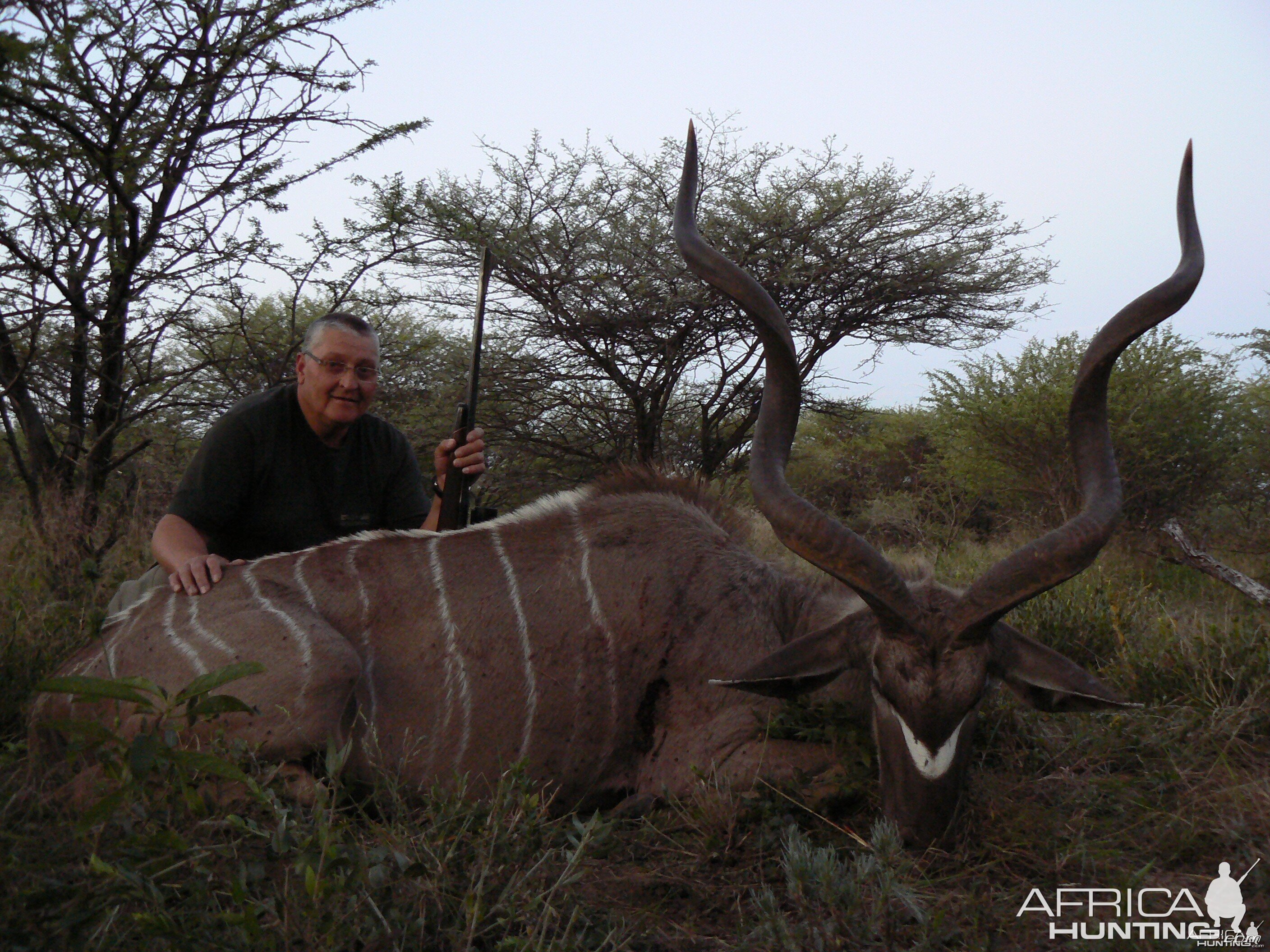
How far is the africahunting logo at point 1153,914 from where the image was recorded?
1699 millimetres

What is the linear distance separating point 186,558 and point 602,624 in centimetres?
122

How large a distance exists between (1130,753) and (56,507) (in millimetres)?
4156

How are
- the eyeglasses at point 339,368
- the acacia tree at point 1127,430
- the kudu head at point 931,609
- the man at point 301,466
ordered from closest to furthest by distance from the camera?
the kudu head at point 931,609, the man at point 301,466, the eyeglasses at point 339,368, the acacia tree at point 1127,430

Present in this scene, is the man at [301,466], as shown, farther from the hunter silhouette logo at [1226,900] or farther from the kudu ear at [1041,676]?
the hunter silhouette logo at [1226,900]

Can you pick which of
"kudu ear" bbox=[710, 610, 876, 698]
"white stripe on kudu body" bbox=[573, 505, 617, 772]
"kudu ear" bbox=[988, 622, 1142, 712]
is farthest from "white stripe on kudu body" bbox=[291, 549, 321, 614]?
"kudu ear" bbox=[988, 622, 1142, 712]

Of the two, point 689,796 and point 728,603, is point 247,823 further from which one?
point 728,603

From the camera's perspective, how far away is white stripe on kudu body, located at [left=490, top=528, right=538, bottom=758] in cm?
257

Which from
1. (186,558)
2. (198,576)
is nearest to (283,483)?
(186,558)

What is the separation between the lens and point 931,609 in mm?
2295

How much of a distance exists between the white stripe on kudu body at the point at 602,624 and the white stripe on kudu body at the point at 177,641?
1.02 meters

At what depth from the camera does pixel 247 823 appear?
5.49 feet

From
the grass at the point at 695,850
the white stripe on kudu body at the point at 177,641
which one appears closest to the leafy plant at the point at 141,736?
the grass at the point at 695,850

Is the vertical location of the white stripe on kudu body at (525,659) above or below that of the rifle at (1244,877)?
above

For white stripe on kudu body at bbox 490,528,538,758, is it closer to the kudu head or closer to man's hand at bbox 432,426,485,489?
the kudu head
